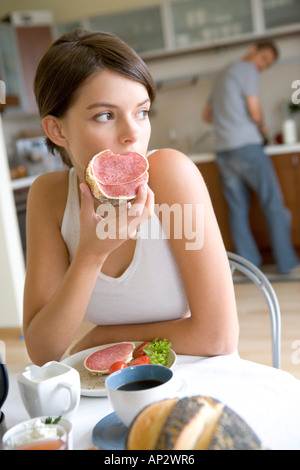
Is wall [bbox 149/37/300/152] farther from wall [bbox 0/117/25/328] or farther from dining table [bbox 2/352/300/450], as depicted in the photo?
dining table [bbox 2/352/300/450]

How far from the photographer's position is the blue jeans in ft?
13.3

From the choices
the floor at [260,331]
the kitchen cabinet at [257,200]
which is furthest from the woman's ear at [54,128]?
the kitchen cabinet at [257,200]

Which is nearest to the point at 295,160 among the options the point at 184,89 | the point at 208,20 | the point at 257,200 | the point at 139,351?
the point at 257,200

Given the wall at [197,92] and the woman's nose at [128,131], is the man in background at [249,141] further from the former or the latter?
the woman's nose at [128,131]

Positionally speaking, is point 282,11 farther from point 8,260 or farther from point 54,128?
point 54,128

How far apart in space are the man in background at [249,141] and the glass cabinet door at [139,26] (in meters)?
1.20

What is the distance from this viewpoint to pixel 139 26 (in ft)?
16.2

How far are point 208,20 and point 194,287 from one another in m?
4.27

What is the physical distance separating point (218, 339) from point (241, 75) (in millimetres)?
3289

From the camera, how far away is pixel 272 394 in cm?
77

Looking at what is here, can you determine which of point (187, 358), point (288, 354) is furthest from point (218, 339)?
point (288, 354)

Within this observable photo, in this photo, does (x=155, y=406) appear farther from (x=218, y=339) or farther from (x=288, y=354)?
(x=288, y=354)

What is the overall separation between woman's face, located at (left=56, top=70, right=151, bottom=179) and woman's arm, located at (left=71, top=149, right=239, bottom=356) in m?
0.12

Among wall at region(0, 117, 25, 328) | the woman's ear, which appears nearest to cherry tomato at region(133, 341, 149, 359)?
the woman's ear
